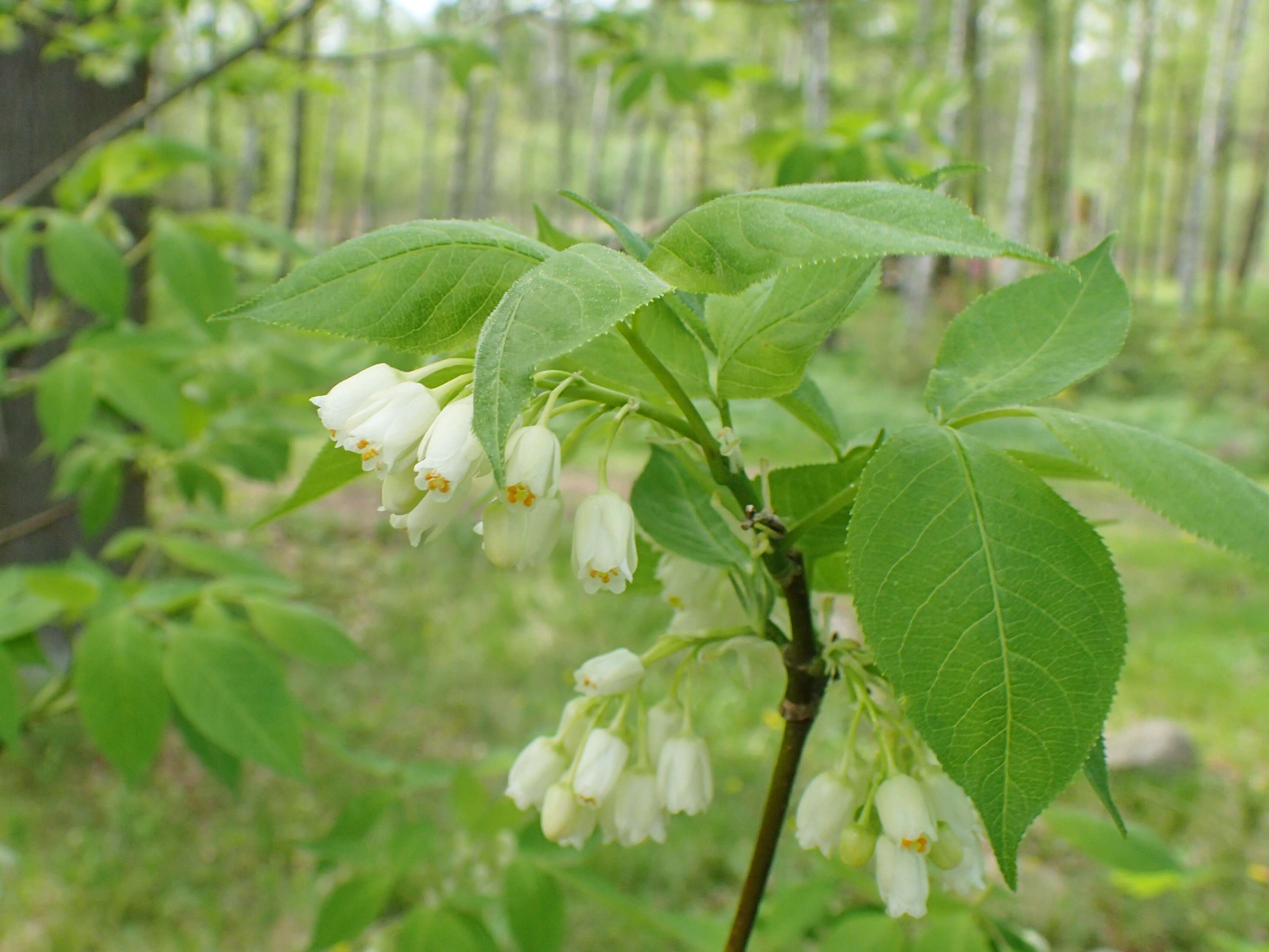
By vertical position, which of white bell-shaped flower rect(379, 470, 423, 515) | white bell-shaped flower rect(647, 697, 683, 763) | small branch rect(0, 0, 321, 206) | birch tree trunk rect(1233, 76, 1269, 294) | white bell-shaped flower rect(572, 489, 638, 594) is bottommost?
birch tree trunk rect(1233, 76, 1269, 294)

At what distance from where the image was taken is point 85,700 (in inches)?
59.4

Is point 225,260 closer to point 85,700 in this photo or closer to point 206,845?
point 85,700

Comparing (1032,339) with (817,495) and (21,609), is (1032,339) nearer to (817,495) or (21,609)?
(817,495)

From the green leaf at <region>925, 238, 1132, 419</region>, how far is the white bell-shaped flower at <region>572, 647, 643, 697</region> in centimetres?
37

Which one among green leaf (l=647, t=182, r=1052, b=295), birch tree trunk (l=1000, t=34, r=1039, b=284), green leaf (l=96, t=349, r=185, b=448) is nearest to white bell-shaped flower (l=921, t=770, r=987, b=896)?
green leaf (l=647, t=182, r=1052, b=295)

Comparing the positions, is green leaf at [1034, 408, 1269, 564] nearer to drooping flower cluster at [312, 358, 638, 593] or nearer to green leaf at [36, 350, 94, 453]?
drooping flower cluster at [312, 358, 638, 593]

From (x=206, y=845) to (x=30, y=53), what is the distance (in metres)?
3.67

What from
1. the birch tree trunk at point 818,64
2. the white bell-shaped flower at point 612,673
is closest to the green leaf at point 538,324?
the white bell-shaped flower at point 612,673

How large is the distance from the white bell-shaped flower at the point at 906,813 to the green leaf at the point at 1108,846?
0.84m

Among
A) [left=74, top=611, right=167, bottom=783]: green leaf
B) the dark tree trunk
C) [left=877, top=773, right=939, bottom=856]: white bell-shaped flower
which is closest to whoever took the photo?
[left=877, top=773, right=939, bottom=856]: white bell-shaped flower

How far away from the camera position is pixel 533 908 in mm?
1614

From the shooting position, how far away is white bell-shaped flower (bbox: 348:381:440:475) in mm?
703

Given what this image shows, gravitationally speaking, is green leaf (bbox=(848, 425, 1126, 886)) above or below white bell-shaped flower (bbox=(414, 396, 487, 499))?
below

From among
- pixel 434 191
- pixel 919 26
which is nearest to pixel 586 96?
pixel 434 191
